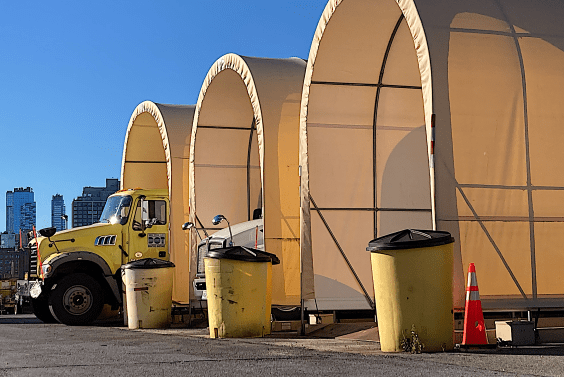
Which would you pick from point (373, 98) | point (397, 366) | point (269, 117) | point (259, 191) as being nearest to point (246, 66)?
point (269, 117)

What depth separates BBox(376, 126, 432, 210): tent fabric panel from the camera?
12.8m

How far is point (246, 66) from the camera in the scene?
13.9m

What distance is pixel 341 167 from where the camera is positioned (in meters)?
12.3

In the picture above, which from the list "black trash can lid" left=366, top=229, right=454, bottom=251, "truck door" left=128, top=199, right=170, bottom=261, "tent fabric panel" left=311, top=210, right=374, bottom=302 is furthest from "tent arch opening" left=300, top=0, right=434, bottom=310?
"truck door" left=128, top=199, right=170, bottom=261

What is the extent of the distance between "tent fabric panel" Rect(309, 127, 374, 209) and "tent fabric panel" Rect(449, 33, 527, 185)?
3.57 meters

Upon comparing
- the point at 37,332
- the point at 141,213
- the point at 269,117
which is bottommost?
the point at 37,332

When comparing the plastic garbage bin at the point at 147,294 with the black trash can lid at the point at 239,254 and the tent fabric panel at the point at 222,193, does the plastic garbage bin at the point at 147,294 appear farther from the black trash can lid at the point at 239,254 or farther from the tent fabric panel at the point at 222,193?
the black trash can lid at the point at 239,254

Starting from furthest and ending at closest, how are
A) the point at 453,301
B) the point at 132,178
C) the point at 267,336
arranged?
the point at 132,178, the point at 267,336, the point at 453,301

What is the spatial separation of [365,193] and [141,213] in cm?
610

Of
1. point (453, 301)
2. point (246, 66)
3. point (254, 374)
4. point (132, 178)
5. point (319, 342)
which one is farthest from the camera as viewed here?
point (132, 178)

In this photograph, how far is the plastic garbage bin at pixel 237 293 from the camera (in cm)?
1075

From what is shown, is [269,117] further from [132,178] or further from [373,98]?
[132,178]

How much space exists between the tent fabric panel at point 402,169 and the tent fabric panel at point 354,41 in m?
1.13

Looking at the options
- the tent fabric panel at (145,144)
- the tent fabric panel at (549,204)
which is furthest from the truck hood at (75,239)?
the tent fabric panel at (549,204)
